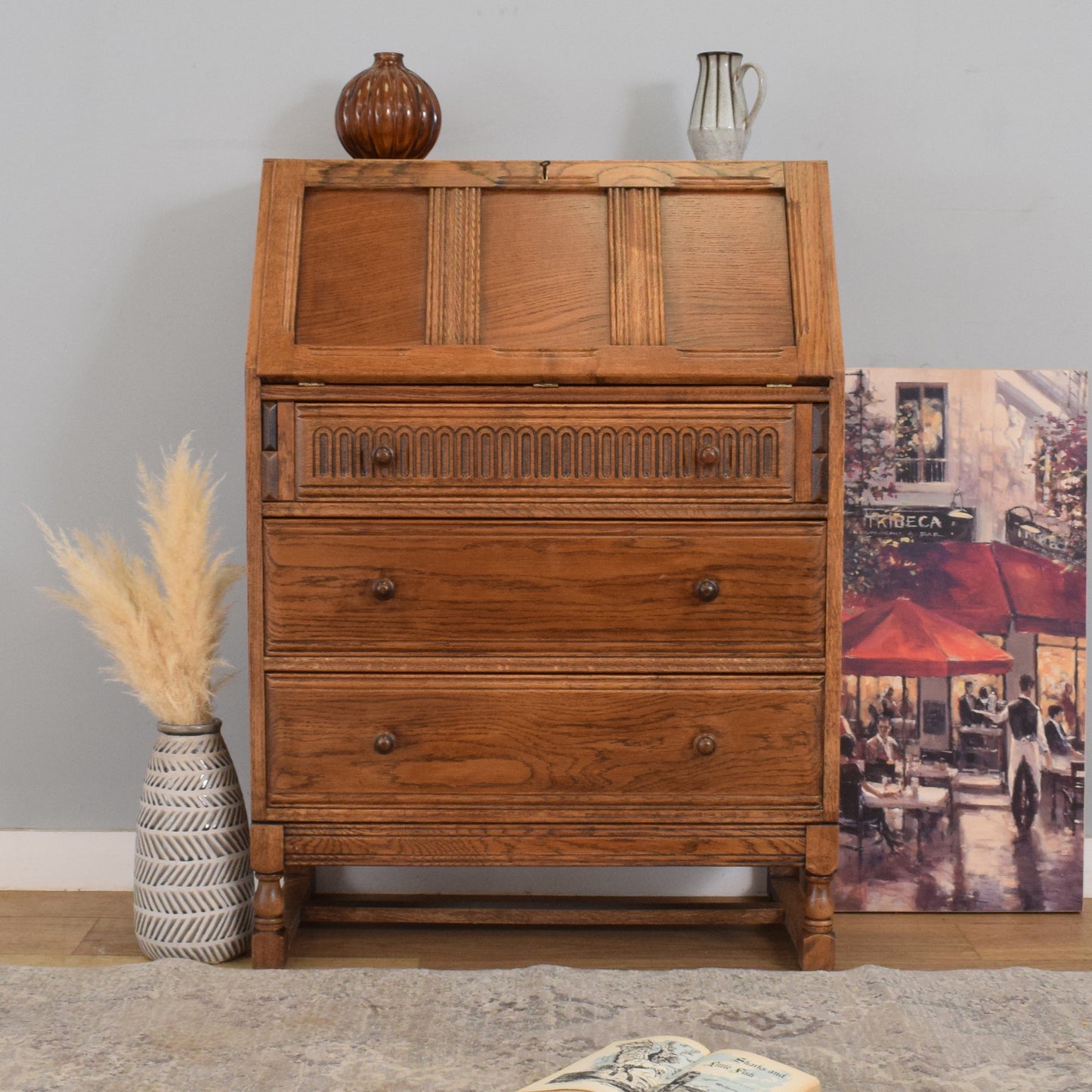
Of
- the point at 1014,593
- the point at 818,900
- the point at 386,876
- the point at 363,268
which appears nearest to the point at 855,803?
the point at 818,900

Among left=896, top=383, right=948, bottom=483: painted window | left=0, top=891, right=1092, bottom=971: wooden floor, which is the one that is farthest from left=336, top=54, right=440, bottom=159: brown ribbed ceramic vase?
left=0, top=891, right=1092, bottom=971: wooden floor

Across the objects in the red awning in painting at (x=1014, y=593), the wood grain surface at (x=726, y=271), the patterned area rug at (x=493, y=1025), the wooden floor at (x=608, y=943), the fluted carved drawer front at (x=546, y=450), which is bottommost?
the wooden floor at (x=608, y=943)

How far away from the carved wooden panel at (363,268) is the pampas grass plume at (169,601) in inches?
15.7

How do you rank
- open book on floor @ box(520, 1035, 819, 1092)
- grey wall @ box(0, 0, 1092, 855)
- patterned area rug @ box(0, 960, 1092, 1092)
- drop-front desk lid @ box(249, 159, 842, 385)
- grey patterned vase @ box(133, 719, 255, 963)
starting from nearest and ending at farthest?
open book on floor @ box(520, 1035, 819, 1092) < patterned area rug @ box(0, 960, 1092, 1092) < drop-front desk lid @ box(249, 159, 842, 385) < grey patterned vase @ box(133, 719, 255, 963) < grey wall @ box(0, 0, 1092, 855)

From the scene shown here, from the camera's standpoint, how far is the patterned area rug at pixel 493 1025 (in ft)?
5.83

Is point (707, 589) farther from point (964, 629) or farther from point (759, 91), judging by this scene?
point (759, 91)

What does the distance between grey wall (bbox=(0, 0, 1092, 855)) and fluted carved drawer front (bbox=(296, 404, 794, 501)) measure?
0.63m

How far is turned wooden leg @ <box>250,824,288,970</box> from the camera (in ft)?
7.18

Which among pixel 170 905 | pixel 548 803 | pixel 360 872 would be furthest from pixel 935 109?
pixel 170 905

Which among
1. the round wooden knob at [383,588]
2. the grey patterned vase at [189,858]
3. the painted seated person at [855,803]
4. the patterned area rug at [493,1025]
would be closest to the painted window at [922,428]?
the painted seated person at [855,803]

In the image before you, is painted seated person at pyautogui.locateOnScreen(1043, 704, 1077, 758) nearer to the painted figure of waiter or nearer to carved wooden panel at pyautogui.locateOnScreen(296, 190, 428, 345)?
the painted figure of waiter

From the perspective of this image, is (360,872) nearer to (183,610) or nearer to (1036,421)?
(183,610)

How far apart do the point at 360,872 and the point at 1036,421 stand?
6.07 feet

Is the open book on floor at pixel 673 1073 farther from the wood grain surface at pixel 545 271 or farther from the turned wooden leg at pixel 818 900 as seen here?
the wood grain surface at pixel 545 271
